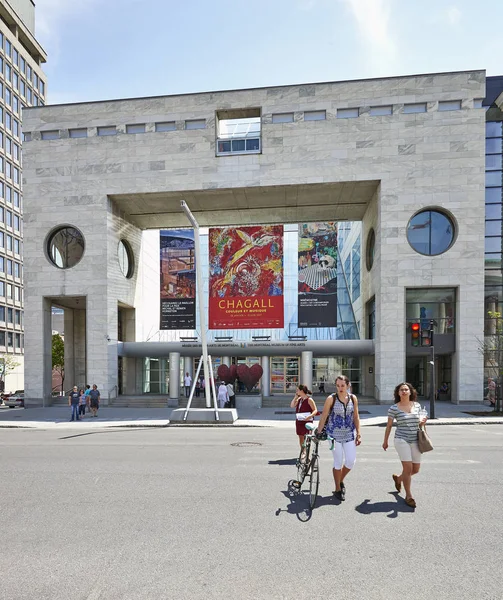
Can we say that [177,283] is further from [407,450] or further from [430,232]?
[407,450]

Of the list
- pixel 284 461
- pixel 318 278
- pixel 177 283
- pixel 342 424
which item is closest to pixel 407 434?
pixel 342 424

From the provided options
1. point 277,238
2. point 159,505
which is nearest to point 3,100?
point 277,238

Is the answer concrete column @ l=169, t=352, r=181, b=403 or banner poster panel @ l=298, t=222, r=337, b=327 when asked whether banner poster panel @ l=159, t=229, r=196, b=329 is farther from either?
banner poster panel @ l=298, t=222, r=337, b=327

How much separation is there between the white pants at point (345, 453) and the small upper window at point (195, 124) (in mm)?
25581

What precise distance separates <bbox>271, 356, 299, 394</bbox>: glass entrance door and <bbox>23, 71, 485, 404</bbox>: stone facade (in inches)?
329

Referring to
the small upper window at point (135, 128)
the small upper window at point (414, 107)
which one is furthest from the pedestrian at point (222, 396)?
the small upper window at point (414, 107)

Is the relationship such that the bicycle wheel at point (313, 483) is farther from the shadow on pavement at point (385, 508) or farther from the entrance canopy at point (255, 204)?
the entrance canopy at point (255, 204)

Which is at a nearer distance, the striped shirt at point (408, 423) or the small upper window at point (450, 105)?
the striped shirt at point (408, 423)

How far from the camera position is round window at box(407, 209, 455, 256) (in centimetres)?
2659

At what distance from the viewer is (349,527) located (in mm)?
6000

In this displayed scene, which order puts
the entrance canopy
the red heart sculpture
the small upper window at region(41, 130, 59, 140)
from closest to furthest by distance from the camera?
the red heart sculpture < the entrance canopy < the small upper window at region(41, 130, 59, 140)

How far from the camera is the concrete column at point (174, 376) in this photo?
27984 millimetres

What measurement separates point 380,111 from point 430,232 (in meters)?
8.04

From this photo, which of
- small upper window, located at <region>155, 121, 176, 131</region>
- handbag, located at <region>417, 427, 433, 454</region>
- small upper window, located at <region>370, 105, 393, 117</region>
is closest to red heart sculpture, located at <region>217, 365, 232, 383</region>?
small upper window, located at <region>155, 121, 176, 131</region>
